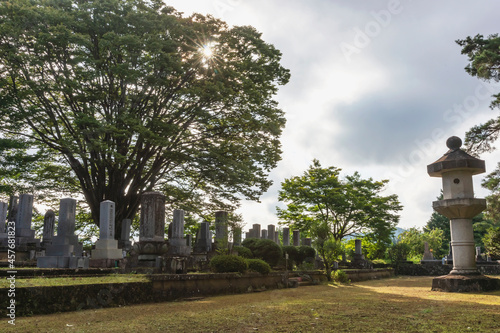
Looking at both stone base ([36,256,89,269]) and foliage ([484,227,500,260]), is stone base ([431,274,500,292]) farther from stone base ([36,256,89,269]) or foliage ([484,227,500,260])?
foliage ([484,227,500,260])

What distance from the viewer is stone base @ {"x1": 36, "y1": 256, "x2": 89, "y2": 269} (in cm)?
1162

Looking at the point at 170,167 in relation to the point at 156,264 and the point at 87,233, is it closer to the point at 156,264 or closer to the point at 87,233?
the point at 87,233

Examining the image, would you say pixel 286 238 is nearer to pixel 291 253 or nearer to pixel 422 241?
pixel 291 253

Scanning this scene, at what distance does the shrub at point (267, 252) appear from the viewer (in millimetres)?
18031

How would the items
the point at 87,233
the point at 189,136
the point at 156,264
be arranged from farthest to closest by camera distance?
the point at 87,233, the point at 189,136, the point at 156,264

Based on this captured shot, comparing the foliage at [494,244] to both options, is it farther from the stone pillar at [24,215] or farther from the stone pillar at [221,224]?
the stone pillar at [24,215]

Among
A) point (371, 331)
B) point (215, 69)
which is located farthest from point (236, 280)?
point (215, 69)

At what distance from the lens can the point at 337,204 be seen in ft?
94.4

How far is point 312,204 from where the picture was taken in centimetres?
2980

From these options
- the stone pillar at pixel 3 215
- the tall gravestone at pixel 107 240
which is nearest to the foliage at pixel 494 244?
the tall gravestone at pixel 107 240

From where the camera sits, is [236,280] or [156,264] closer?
[236,280]

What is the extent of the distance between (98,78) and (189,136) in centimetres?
494

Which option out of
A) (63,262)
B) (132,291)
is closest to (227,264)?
(132,291)

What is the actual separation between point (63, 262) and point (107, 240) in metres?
1.60
